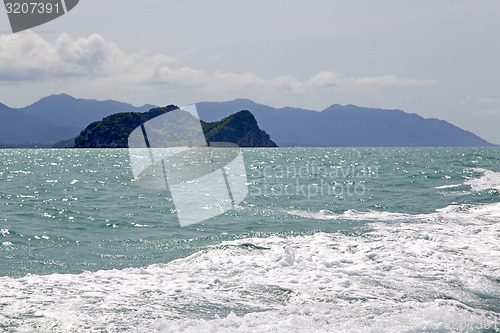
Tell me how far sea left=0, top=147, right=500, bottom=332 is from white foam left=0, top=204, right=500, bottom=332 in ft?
0.13

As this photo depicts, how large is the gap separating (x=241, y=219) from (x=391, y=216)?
8.01 metres

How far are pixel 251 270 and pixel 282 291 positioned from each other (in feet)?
6.43

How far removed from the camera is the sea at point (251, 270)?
25.3 feet

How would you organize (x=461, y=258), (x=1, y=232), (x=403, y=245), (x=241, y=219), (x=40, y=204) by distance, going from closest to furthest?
1. (x=461, y=258)
2. (x=403, y=245)
3. (x=1, y=232)
4. (x=241, y=219)
5. (x=40, y=204)

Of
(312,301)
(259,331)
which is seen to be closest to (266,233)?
(312,301)

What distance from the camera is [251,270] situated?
11250 mm

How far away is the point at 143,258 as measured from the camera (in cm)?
1298

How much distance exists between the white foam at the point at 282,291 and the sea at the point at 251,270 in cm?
4

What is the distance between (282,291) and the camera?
9.43 metres

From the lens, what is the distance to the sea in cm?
773

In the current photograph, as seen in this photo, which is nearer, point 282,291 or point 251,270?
point 282,291

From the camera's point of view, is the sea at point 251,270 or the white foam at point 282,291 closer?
the white foam at point 282,291

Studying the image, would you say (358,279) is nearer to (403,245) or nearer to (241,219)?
(403,245)

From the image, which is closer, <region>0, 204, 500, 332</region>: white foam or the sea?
<region>0, 204, 500, 332</region>: white foam
